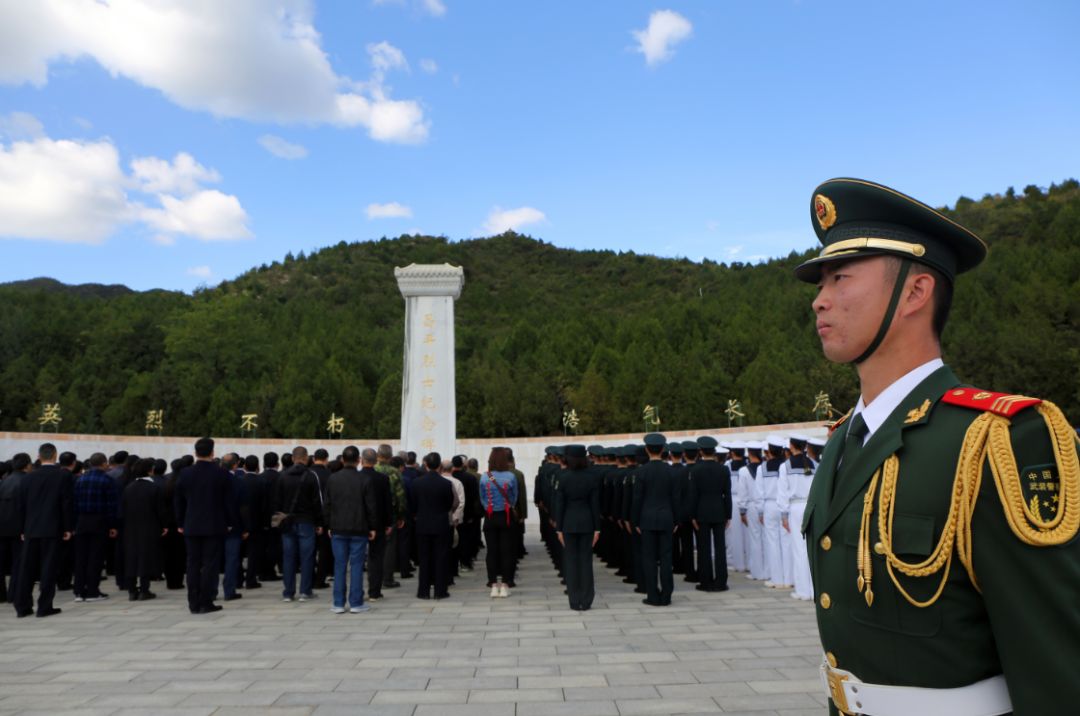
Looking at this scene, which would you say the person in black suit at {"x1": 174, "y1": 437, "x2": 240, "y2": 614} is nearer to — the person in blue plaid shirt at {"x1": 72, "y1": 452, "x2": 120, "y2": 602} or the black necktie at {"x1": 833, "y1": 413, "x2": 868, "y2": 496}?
the person in blue plaid shirt at {"x1": 72, "y1": 452, "x2": 120, "y2": 602}

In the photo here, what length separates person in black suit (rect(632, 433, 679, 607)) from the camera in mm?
8469

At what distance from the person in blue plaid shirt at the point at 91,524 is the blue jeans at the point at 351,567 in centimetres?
343

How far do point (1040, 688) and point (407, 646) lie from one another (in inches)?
237

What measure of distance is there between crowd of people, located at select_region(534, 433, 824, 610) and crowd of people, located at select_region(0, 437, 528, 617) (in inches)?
49.8

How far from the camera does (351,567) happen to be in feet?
27.1

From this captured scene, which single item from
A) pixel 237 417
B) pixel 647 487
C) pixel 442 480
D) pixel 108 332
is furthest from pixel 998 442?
pixel 108 332

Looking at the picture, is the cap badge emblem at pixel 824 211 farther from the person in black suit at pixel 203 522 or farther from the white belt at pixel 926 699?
the person in black suit at pixel 203 522

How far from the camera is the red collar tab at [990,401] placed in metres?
1.36

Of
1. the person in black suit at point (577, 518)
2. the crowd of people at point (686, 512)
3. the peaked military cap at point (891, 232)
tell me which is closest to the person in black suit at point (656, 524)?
the crowd of people at point (686, 512)

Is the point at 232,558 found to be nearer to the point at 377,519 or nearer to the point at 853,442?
the point at 377,519

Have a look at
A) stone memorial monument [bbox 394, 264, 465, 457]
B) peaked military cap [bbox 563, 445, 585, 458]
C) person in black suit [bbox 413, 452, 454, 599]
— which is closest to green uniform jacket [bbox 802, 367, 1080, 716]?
peaked military cap [bbox 563, 445, 585, 458]

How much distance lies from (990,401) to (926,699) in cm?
57

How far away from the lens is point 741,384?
3241cm

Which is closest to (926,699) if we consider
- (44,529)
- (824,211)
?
(824,211)
